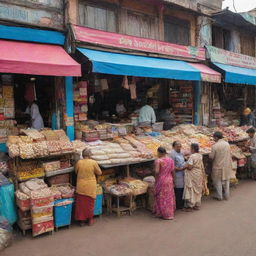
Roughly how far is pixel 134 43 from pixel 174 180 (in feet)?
14.9

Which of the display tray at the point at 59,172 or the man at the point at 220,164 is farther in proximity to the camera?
the man at the point at 220,164

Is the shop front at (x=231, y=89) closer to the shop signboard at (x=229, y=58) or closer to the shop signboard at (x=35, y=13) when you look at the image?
the shop signboard at (x=229, y=58)

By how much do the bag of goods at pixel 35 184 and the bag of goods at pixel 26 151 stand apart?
52 cm

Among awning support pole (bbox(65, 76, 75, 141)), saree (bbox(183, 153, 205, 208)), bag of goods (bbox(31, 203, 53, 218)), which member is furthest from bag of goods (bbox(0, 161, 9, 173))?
saree (bbox(183, 153, 205, 208))

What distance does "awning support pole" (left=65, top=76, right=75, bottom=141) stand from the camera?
299 inches

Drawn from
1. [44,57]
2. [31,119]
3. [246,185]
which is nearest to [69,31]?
[44,57]

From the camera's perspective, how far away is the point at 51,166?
6.14 m

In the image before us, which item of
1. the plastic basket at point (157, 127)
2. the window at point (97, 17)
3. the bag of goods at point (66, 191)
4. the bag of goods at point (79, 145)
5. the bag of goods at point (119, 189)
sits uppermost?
the window at point (97, 17)

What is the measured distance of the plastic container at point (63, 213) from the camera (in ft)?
18.0

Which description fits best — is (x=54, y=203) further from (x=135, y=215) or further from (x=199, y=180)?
(x=199, y=180)

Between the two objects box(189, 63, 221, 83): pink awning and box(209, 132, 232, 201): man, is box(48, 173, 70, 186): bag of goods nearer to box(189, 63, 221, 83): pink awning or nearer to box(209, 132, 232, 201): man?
box(209, 132, 232, 201): man

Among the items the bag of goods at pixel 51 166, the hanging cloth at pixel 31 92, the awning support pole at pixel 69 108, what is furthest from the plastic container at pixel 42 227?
the hanging cloth at pixel 31 92

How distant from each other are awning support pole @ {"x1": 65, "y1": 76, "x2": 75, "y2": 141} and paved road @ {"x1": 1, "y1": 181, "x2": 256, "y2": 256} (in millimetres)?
2599

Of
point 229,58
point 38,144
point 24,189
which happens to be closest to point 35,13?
point 38,144
